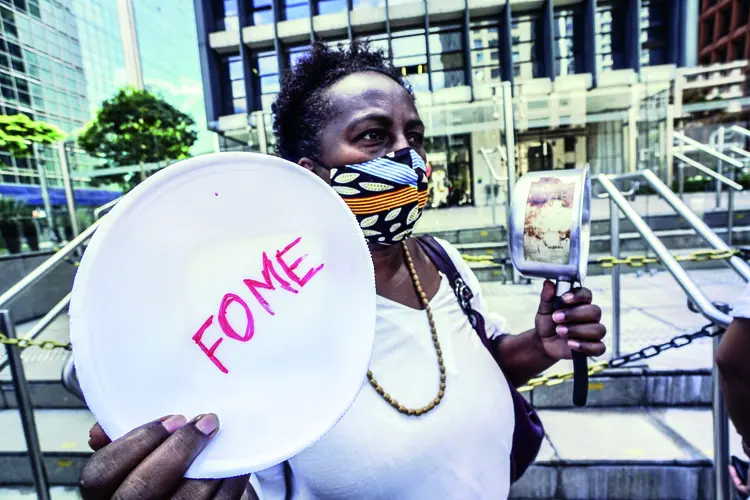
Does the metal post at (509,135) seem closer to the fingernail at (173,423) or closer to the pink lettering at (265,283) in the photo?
the pink lettering at (265,283)

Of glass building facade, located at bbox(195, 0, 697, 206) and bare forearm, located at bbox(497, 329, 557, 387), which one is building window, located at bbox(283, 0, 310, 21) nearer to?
glass building facade, located at bbox(195, 0, 697, 206)

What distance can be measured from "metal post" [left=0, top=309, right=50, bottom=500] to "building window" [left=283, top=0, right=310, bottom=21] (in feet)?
13.0

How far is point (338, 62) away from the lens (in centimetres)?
111

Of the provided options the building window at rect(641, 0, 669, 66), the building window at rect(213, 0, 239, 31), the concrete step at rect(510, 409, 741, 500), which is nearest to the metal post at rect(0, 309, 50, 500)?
the building window at rect(213, 0, 239, 31)

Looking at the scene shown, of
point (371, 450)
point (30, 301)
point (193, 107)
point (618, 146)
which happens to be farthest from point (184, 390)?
point (618, 146)

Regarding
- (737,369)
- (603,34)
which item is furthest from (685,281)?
(603,34)

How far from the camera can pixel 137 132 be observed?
4.24 m

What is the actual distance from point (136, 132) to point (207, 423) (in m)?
4.72

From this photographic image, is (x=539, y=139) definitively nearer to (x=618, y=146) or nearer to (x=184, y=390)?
(x=618, y=146)

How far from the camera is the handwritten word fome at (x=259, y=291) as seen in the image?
51cm

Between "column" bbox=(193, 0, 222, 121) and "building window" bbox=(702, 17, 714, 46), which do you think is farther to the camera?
"building window" bbox=(702, 17, 714, 46)

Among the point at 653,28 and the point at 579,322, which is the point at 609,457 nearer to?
the point at 579,322

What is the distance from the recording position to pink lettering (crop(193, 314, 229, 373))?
19.7 inches

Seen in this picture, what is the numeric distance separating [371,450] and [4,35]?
11.3 ft
